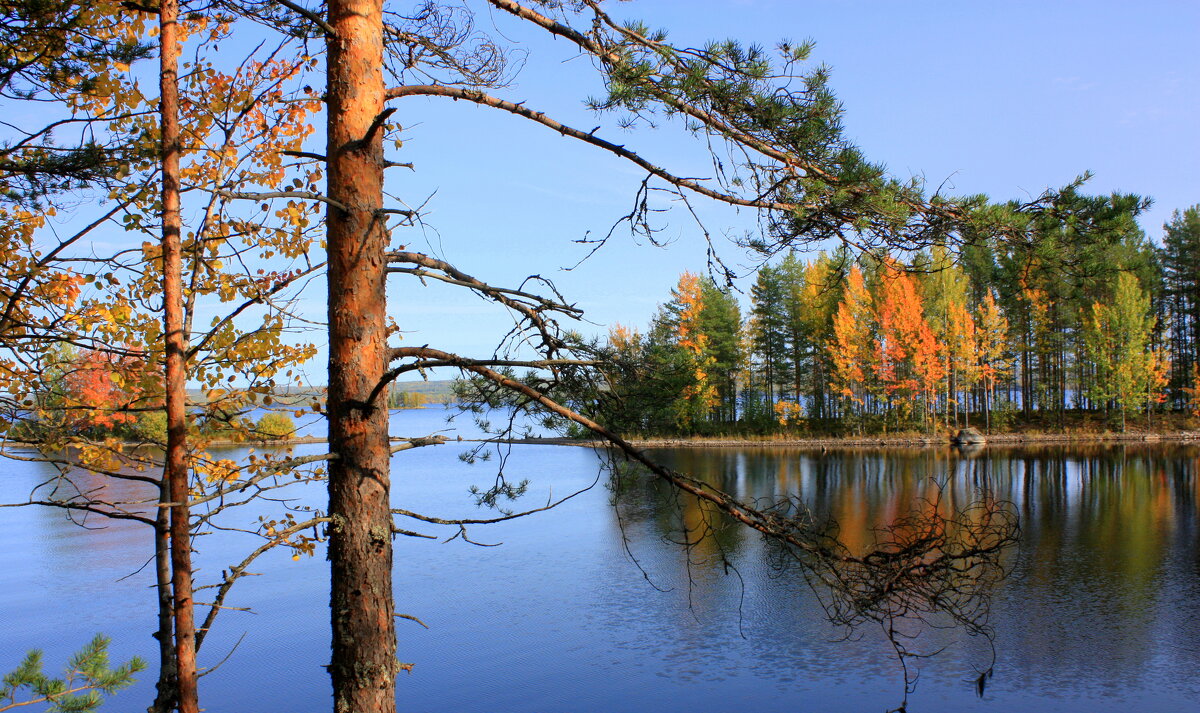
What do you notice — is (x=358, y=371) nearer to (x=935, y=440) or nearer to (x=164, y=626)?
(x=164, y=626)

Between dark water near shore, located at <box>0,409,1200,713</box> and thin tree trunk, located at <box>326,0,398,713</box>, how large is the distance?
142 cm

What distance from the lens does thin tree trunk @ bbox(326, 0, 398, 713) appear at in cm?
293

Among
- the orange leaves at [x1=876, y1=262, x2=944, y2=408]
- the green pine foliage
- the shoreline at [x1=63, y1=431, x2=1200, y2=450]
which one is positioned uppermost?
the orange leaves at [x1=876, y1=262, x2=944, y2=408]

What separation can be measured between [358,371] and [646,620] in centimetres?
902

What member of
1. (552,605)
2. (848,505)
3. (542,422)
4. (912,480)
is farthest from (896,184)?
(912,480)

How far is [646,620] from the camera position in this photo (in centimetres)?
1122

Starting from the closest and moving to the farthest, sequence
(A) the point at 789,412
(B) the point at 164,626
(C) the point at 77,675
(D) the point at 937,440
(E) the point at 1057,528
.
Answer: (B) the point at 164,626 → (C) the point at 77,675 → (E) the point at 1057,528 → (D) the point at 937,440 → (A) the point at 789,412

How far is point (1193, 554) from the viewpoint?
14.0 m

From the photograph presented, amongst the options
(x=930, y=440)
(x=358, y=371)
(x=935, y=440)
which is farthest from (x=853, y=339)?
(x=358, y=371)

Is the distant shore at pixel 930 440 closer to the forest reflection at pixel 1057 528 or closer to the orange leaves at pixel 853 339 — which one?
the orange leaves at pixel 853 339

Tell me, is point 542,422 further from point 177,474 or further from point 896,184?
point 896,184

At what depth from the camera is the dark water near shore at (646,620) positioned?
8711 millimetres

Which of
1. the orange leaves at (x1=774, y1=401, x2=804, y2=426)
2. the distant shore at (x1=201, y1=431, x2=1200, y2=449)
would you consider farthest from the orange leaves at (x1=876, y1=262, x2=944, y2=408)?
the orange leaves at (x1=774, y1=401, x2=804, y2=426)

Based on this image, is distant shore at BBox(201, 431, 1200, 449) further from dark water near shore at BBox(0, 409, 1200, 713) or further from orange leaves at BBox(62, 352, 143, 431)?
orange leaves at BBox(62, 352, 143, 431)
